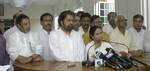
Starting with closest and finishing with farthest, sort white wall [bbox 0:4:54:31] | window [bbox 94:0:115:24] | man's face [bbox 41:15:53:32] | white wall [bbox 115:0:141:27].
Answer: man's face [bbox 41:15:53:32] < white wall [bbox 115:0:141:27] < window [bbox 94:0:115:24] < white wall [bbox 0:4:54:31]

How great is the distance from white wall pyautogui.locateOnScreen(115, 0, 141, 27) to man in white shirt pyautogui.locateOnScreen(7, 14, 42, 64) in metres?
3.21

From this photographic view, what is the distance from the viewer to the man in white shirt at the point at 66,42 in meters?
2.94

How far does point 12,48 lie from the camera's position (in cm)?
304

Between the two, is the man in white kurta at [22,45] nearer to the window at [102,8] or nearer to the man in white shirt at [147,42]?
the man in white shirt at [147,42]

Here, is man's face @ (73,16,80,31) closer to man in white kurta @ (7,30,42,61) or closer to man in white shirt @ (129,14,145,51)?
man in white kurta @ (7,30,42,61)

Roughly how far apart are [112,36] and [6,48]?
4.62ft

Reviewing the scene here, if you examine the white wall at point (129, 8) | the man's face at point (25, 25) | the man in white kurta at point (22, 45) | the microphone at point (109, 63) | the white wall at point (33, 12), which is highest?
the white wall at point (33, 12)

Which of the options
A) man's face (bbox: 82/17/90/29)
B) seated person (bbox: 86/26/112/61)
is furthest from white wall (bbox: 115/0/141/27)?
seated person (bbox: 86/26/112/61)

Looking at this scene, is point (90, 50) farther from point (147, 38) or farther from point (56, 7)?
point (56, 7)

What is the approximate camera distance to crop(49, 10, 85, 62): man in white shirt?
116 inches

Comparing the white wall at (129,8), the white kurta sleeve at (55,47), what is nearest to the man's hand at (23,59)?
the white kurta sleeve at (55,47)

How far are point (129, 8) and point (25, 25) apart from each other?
3574 mm

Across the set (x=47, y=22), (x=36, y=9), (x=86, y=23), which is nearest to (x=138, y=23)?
(x=86, y=23)

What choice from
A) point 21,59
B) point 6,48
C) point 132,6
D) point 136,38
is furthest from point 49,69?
point 132,6
